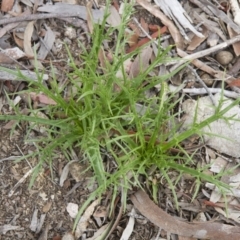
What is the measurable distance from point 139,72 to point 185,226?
61 centimetres

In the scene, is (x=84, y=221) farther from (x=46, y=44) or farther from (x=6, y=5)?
(x=6, y=5)

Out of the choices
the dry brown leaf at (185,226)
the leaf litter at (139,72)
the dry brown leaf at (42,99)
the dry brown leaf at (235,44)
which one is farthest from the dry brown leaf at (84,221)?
the dry brown leaf at (235,44)

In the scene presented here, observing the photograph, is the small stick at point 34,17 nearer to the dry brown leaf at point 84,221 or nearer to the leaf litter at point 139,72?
the leaf litter at point 139,72

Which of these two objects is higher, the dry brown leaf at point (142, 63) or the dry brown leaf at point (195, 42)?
the dry brown leaf at point (195, 42)

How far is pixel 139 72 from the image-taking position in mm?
1864

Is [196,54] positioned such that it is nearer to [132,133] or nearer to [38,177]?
[132,133]

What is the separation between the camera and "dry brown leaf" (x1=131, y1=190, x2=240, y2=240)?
1.76 meters

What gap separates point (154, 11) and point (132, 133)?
1.76ft

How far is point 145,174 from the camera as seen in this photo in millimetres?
1742

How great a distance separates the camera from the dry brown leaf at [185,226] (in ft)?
5.76

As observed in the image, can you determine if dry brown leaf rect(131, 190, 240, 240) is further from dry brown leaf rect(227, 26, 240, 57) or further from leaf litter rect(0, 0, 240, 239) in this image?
dry brown leaf rect(227, 26, 240, 57)

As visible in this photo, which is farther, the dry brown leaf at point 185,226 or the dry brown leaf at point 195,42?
the dry brown leaf at point 195,42

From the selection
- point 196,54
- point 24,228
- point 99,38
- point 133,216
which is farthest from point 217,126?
point 24,228

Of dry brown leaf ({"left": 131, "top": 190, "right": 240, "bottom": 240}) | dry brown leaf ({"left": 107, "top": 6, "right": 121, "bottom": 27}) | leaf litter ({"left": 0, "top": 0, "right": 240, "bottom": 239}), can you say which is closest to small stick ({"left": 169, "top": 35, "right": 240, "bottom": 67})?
leaf litter ({"left": 0, "top": 0, "right": 240, "bottom": 239})
